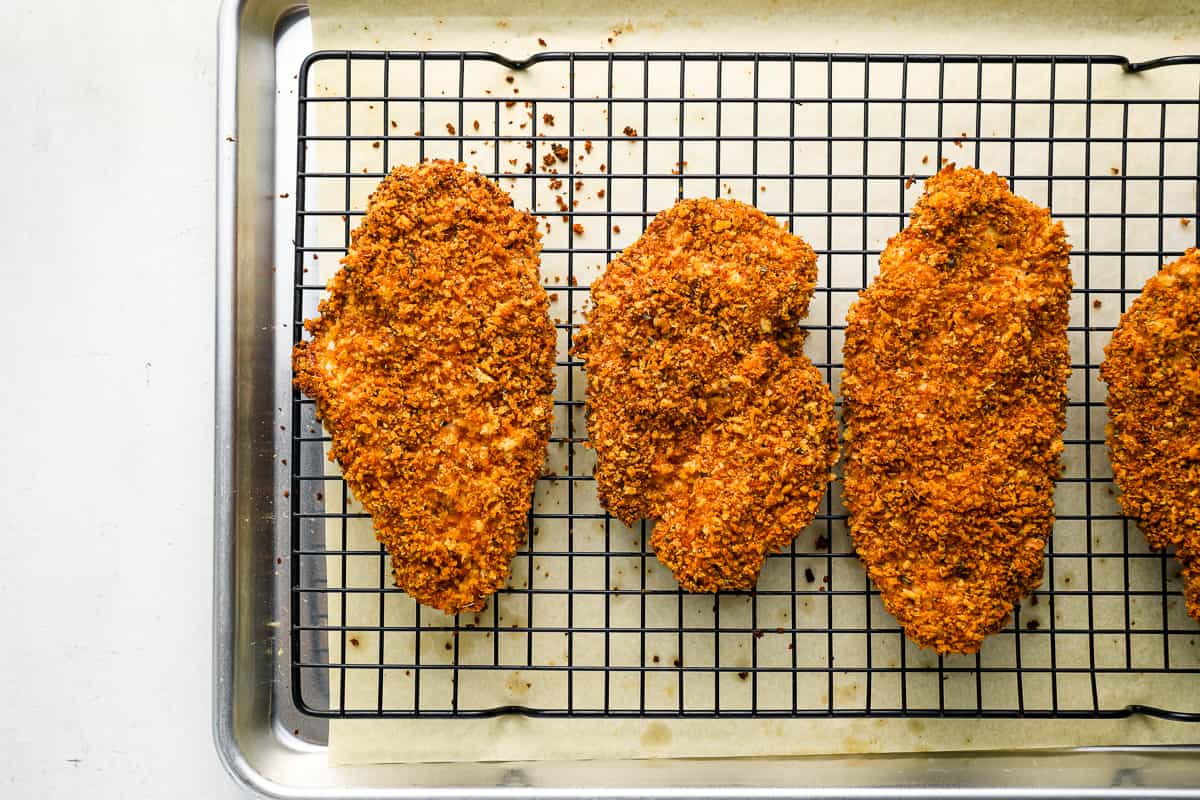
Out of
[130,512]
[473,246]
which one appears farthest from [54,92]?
[473,246]

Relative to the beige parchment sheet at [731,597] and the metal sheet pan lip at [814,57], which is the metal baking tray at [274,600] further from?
the metal sheet pan lip at [814,57]

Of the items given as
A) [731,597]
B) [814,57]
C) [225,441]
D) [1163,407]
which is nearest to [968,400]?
[1163,407]

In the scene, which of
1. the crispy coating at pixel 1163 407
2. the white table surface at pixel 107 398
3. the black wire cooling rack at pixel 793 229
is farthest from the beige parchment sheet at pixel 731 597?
the white table surface at pixel 107 398

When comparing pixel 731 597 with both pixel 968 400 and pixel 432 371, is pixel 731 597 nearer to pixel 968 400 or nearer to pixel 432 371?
pixel 968 400

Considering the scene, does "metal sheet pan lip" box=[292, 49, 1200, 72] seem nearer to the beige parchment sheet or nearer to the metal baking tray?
the beige parchment sheet

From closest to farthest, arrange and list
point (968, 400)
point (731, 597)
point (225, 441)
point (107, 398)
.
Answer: point (968, 400) < point (225, 441) < point (731, 597) < point (107, 398)

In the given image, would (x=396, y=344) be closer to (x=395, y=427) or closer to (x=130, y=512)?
(x=395, y=427)

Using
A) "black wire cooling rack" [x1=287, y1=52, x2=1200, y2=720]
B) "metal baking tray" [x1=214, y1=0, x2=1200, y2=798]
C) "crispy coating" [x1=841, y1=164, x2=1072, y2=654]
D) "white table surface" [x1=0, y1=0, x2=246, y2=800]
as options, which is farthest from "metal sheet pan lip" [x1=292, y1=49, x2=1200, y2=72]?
"white table surface" [x1=0, y1=0, x2=246, y2=800]
